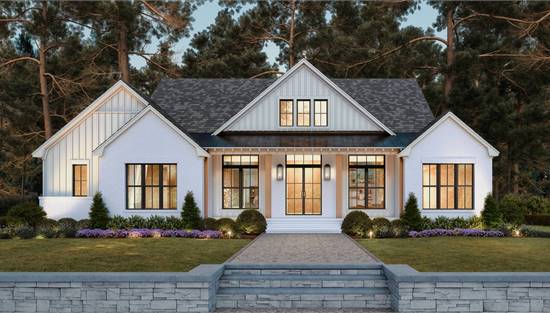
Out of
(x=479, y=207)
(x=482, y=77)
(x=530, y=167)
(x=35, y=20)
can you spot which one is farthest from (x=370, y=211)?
(x=530, y=167)

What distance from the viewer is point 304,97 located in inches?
859

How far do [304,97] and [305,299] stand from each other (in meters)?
13.0

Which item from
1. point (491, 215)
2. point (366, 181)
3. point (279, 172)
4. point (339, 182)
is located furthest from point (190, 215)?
point (491, 215)

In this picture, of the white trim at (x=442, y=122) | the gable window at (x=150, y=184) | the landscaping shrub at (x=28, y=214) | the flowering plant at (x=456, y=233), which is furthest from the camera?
the gable window at (x=150, y=184)

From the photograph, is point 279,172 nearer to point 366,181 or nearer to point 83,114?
point 366,181

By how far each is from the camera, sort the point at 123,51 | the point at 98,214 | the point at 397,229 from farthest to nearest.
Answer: the point at 123,51 → the point at 98,214 → the point at 397,229

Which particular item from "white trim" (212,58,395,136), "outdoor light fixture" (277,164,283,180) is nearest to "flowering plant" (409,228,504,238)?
"white trim" (212,58,395,136)

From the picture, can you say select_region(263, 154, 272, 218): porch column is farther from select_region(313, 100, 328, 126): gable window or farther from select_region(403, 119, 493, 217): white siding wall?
select_region(403, 119, 493, 217): white siding wall

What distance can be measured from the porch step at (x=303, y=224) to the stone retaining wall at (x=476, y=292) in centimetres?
1096

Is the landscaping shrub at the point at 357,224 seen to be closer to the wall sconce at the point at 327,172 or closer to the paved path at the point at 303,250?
the paved path at the point at 303,250

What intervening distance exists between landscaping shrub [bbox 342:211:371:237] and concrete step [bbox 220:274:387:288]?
826 centimetres

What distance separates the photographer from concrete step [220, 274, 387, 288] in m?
10.7

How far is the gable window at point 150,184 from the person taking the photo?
20.5 metres

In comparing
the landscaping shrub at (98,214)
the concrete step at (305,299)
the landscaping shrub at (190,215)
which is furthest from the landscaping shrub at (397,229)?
the landscaping shrub at (98,214)
